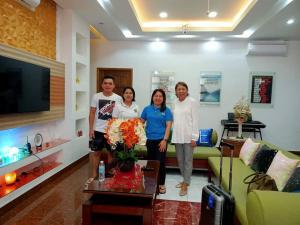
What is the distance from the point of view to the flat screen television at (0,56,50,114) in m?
2.57

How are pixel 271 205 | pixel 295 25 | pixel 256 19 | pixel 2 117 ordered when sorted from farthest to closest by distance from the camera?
1. pixel 295 25
2. pixel 256 19
3. pixel 2 117
4. pixel 271 205

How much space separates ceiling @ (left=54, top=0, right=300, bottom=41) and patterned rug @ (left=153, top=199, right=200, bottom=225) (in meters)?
3.00

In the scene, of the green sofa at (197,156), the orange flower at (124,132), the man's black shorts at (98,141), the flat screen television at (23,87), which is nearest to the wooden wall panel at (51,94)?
the flat screen television at (23,87)

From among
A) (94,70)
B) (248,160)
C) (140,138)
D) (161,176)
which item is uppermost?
(94,70)

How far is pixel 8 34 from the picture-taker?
2.84 metres

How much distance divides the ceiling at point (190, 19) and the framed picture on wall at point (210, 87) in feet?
2.96

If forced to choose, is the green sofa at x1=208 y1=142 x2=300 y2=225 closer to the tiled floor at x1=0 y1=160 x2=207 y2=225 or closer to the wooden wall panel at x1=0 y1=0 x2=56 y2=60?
the tiled floor at x1=0 y1=160 x2=207 y2=225

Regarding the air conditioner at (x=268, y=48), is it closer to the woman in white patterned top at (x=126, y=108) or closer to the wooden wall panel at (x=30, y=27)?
the woman in white patterned top at (x=126, y=108)

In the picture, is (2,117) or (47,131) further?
(47,131)

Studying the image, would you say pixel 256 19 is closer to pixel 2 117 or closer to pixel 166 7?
pixel 166 7

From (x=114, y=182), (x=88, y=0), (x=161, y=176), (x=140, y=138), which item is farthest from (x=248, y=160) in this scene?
(x=88, y=0)

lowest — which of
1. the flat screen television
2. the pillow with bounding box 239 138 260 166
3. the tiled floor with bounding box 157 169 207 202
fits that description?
the tiled floor with bounding box 157 169 207 202

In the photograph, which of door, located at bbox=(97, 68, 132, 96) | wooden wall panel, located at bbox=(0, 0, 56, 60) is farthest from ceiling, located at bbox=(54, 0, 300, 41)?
door, located at bbox=(97, 68, 132, 96)

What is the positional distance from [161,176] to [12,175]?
1.88 m
